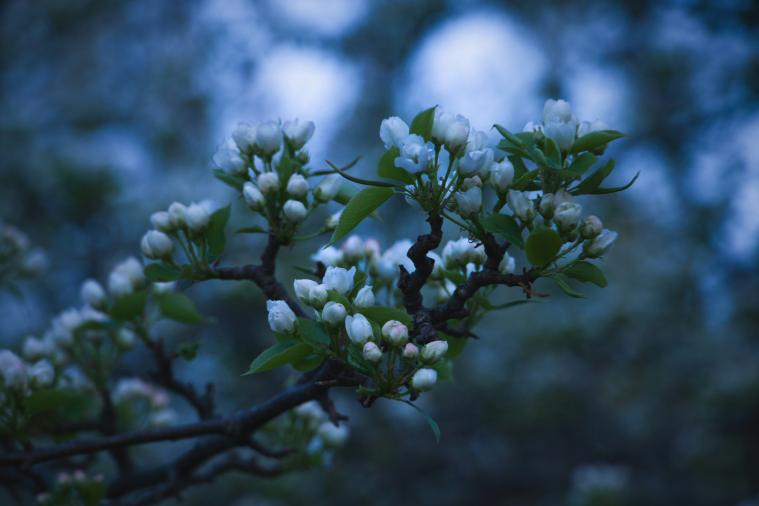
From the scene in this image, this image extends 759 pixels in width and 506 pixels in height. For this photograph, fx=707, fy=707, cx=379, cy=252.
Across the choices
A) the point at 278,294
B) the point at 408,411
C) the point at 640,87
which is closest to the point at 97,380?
the point at 278,294

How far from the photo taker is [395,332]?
3.27ft

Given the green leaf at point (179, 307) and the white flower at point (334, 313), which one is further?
the green leaf at point (179, 307)

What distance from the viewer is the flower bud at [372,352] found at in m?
0.98

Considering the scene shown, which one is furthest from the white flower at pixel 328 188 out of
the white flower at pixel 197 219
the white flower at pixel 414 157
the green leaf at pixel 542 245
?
the green leaf at pixel 542 245

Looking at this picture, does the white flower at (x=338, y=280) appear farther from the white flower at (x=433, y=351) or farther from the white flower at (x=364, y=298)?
the white flower at (x=433, y=351)

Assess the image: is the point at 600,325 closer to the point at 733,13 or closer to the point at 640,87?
the point at 733,13

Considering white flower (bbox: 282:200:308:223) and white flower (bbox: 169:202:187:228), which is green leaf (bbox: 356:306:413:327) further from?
white flower (bbox: 169:202:187:228)

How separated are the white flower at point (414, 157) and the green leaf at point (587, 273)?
0.90 ft

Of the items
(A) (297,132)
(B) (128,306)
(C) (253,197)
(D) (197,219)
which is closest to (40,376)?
(B) (128,306)

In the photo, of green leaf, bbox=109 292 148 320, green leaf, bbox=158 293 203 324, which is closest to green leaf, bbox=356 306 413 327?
green leaf, bbox=158 293 203 324

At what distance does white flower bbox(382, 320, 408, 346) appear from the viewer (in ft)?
3.27

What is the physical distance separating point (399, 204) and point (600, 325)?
2057mm

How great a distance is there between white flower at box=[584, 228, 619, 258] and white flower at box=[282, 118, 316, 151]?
1.68 ft

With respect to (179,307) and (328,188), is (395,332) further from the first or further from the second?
(179,307)
